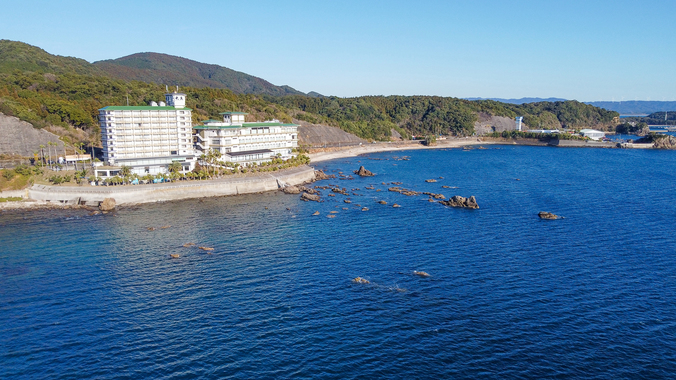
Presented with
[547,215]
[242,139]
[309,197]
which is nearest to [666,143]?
[547,215]

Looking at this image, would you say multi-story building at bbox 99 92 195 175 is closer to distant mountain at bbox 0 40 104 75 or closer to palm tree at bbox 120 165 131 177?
→ palm tree at bbox 120 165 131 177

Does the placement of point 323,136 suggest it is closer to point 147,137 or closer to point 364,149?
point 364,149

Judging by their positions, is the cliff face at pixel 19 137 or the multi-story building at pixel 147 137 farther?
the cliff face at pixel 19 137

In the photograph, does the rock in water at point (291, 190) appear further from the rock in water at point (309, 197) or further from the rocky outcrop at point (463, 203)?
the rocky outcrop at point (463, 203)

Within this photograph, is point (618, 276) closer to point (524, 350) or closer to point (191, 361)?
point (524, 350)

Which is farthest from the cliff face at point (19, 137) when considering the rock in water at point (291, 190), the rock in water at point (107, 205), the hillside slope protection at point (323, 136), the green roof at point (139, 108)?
the hillside slope protection at point (323, 136)

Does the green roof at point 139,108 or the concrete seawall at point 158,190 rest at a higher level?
the green roof at point 139,108

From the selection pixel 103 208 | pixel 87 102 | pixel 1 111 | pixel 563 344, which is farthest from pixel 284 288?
pixel 87 102
